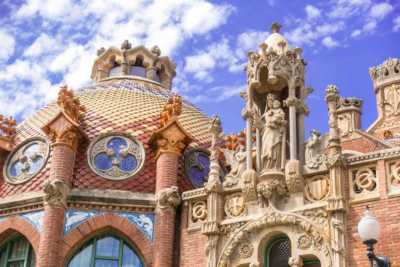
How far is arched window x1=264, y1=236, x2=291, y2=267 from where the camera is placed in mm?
16953

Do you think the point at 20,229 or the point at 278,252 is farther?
the point at 20,229

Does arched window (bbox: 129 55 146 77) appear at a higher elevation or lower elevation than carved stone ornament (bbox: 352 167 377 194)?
higher

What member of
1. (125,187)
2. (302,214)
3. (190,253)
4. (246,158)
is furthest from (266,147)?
(125,187)

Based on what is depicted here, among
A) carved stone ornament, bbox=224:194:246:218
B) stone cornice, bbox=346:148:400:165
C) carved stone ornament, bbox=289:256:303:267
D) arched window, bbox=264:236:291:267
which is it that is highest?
stone cornice, bbox=346:148:400:165

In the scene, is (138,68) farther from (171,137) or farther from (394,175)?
(394,175)

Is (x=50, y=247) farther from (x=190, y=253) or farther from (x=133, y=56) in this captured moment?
(x=133, y=56)

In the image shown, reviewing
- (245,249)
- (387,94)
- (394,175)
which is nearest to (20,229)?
(245,249)

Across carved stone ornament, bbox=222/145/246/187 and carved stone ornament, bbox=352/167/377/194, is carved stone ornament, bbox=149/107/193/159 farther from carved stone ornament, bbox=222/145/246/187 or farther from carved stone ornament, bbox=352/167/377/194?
carved stone ornament, bbox=352/167/377/194

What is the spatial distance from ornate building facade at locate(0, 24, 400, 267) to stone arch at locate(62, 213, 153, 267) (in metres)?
0.03

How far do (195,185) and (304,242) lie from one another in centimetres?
577

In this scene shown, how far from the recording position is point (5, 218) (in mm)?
20047

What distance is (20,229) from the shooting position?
64.1 ft

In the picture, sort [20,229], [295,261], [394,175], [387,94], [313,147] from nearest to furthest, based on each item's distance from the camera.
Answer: [394,175] → [295,261] → [313,147] → [20,229] → [387,94]

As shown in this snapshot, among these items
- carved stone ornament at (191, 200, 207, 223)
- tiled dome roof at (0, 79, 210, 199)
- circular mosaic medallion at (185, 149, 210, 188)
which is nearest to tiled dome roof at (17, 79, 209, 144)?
tiled dome roof at (0, 79, 210, 199)
